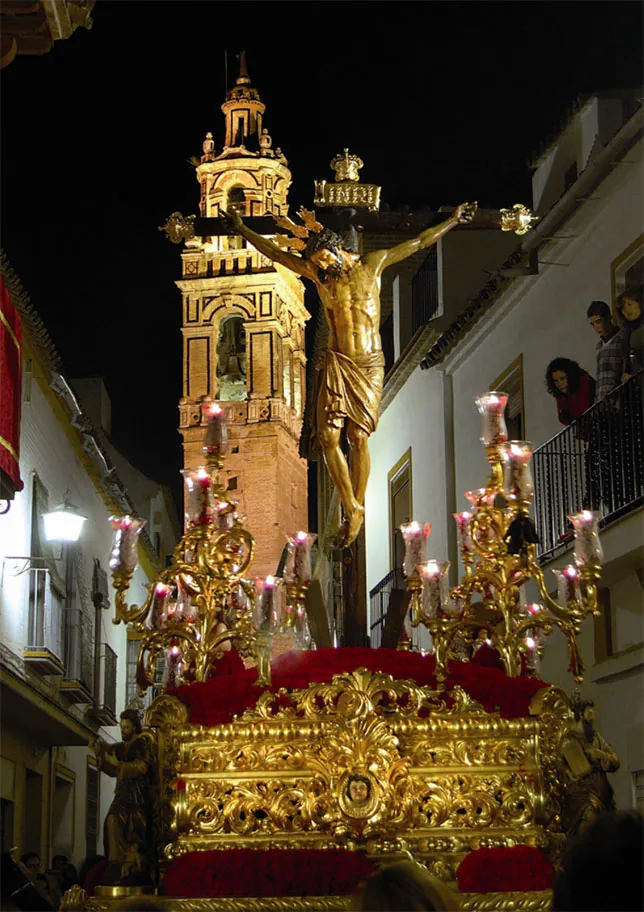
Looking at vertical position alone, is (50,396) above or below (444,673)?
above

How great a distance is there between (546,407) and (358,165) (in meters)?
4.02

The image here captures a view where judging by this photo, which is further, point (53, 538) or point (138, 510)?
point (138, 510)

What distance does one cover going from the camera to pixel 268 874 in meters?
5.31

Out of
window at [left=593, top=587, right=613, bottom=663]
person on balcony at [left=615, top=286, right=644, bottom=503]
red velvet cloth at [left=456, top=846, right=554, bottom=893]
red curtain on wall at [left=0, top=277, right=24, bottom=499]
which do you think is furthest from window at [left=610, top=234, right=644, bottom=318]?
red velvet cloth at [left=456, top=846, right=554, bottom=893]


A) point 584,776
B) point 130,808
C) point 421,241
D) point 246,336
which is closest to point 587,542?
point 584,776

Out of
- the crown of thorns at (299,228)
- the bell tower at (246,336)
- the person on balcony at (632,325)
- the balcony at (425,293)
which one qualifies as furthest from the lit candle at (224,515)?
the bell tower at (246,336)

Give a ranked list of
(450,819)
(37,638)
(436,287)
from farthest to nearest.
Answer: (436,287) < (37,638) < (450,819)

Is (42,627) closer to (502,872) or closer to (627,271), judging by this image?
(627,271)

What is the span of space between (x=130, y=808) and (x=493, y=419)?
2.25 metres

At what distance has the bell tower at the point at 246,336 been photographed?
34.0 m

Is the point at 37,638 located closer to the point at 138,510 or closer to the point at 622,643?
the point at 622,643

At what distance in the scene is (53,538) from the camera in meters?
10.9

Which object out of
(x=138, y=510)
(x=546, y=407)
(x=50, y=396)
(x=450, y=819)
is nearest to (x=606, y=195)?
(x=546, y=407)

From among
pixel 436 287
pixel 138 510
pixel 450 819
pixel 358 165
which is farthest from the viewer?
pixel 138 510
